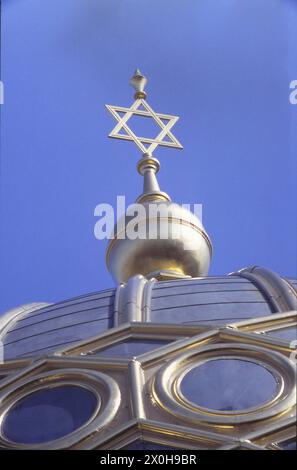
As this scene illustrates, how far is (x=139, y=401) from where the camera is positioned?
18.5m

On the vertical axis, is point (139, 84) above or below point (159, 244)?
above

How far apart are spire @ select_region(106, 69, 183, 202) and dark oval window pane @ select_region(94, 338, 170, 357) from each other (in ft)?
37.0

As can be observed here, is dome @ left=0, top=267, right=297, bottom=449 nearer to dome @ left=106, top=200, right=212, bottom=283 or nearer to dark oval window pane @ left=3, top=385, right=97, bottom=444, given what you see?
dark oval window pane @ left=3, top=385, right=97, bottom=444

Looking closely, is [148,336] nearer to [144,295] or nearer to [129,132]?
[144,295]

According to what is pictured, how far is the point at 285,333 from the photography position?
2117 centimetres

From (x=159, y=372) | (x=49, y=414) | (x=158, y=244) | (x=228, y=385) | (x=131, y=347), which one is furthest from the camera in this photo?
(x=158, y=244)

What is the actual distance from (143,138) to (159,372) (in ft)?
49.1

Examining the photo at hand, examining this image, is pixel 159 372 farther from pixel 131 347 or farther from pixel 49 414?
pixel 131 347

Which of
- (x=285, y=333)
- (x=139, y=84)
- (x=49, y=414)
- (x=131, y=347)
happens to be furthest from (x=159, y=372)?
(x=139, y=84)

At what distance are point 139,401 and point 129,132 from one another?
15.9m

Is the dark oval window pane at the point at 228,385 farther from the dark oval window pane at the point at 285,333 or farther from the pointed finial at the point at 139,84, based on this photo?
the pointed finial at the point at 139,84
